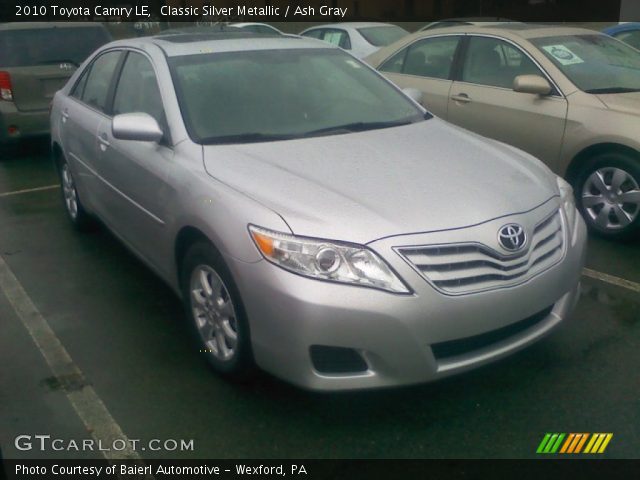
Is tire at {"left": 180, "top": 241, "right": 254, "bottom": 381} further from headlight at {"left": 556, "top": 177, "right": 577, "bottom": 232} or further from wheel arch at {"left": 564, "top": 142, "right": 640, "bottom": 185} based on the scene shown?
wheel arch at {"left": 564, "top": 142, "right": 640, "bottom": 185}

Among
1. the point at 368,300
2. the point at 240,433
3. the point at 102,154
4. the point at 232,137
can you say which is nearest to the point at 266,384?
the point at 240,433

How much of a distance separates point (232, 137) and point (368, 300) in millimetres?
1437

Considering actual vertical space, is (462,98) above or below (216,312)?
above

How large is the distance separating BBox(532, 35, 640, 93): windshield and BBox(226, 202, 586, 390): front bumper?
3.03 meters

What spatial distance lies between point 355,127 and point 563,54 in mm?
2591

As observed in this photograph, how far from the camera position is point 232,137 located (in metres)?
3.85

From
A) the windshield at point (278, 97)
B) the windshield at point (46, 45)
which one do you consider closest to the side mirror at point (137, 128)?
the windshield at point (278, 97)

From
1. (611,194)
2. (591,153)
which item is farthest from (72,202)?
(611,194)

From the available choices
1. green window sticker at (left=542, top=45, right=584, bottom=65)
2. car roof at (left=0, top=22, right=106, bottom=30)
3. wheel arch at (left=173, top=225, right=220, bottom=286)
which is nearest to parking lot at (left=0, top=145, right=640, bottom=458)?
wheel arch at (left=173, top=225, right=220, bottom=286)

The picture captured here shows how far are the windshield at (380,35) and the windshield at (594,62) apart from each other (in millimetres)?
7689

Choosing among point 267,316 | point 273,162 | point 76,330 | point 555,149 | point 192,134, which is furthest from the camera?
point 555,149

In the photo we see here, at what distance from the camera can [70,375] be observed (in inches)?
143

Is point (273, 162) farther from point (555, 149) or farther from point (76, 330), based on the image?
point (555, 149)

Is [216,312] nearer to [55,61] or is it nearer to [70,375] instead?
[70,375]
